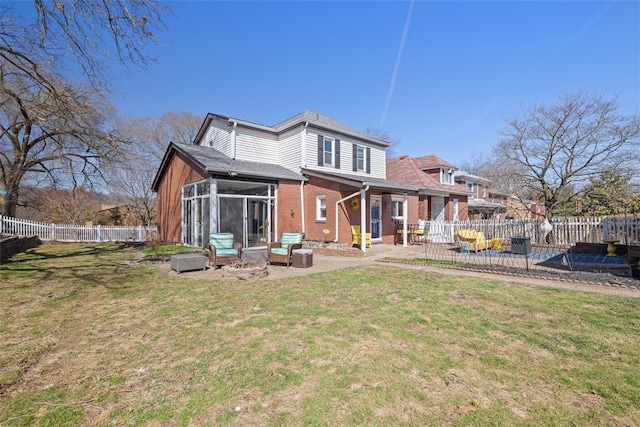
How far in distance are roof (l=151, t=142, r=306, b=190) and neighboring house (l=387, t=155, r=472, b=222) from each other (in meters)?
8.99

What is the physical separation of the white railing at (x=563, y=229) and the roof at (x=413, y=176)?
3.31m

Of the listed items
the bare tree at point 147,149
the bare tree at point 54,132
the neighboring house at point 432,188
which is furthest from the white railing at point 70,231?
the neighboring house at point 432,188

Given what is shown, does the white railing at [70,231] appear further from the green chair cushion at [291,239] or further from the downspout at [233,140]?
the green chair cushion at [291,239]

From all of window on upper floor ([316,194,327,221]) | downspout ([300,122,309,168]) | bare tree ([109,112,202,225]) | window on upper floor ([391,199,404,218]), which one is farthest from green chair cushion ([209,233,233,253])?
bare tree ([109,112,202,225])

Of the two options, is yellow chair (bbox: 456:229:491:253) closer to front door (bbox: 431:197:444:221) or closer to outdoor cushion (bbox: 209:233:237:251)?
front door (bbox: 431:197:444:221)

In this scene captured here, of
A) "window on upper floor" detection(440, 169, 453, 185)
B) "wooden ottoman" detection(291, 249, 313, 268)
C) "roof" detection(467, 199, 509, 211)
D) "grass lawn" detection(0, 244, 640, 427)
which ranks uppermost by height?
"window on upper floor" detection(440, 169, 453, 185)

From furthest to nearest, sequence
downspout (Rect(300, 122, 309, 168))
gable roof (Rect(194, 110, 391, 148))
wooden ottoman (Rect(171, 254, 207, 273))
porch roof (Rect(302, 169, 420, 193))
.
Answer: gable roof (Rect(194, 110, 391, 148)) < downspout (Rect(300, 122, 309, 168)) < porch roof (Rect(302, 169, 420, 193)) < wooden ottoman (Rect(171, 254, 207, 273))

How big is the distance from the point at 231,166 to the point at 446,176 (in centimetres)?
1867

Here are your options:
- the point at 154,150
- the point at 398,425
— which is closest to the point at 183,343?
the point at 398,425

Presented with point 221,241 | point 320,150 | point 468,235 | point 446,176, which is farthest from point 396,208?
point 221,241

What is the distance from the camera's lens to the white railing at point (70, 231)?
17.8 meters

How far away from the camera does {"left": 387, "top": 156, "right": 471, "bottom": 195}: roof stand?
21125 mm

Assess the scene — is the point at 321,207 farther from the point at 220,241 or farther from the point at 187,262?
the point at 187,262

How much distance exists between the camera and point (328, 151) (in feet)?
57.7
